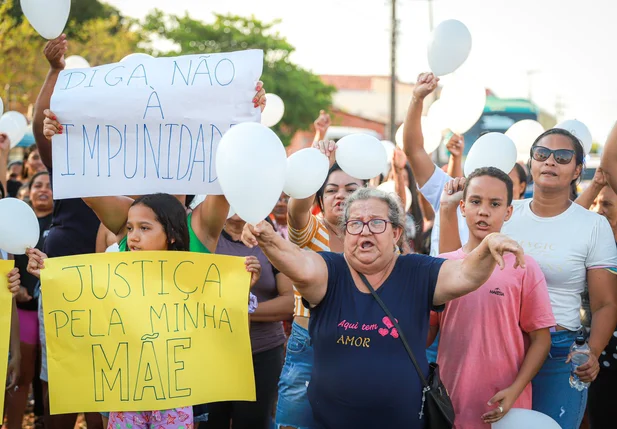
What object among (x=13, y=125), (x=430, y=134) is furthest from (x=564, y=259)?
(x=13, y=125)

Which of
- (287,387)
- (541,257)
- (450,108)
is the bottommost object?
(287,387)

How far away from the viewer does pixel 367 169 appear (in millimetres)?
3729

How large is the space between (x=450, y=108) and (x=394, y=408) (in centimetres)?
250

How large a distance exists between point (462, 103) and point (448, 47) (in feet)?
2.24

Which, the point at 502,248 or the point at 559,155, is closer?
the point at 502,248

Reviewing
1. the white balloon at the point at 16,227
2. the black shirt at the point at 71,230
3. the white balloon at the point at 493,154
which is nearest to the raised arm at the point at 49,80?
A: the white balloon at the point at 16,227

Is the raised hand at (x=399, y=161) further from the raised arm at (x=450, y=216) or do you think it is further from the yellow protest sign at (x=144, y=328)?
the yellow protest sign at (x=144, y=328)

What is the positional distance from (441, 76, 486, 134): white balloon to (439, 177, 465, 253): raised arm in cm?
111

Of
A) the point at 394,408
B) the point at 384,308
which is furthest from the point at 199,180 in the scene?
the point at 394,408

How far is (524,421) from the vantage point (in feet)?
9.53

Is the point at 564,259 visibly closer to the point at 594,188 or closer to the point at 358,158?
the point at 594,188

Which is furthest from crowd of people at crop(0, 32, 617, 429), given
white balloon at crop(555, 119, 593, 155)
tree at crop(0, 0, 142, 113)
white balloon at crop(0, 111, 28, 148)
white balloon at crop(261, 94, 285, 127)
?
tree at crop(0, 0, 142, 113)

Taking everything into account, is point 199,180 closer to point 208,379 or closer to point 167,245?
point 167,245

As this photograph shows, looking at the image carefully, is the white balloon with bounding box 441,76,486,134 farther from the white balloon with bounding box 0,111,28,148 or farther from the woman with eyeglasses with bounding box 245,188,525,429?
the white balloon with bounding box 0,111,28,148
